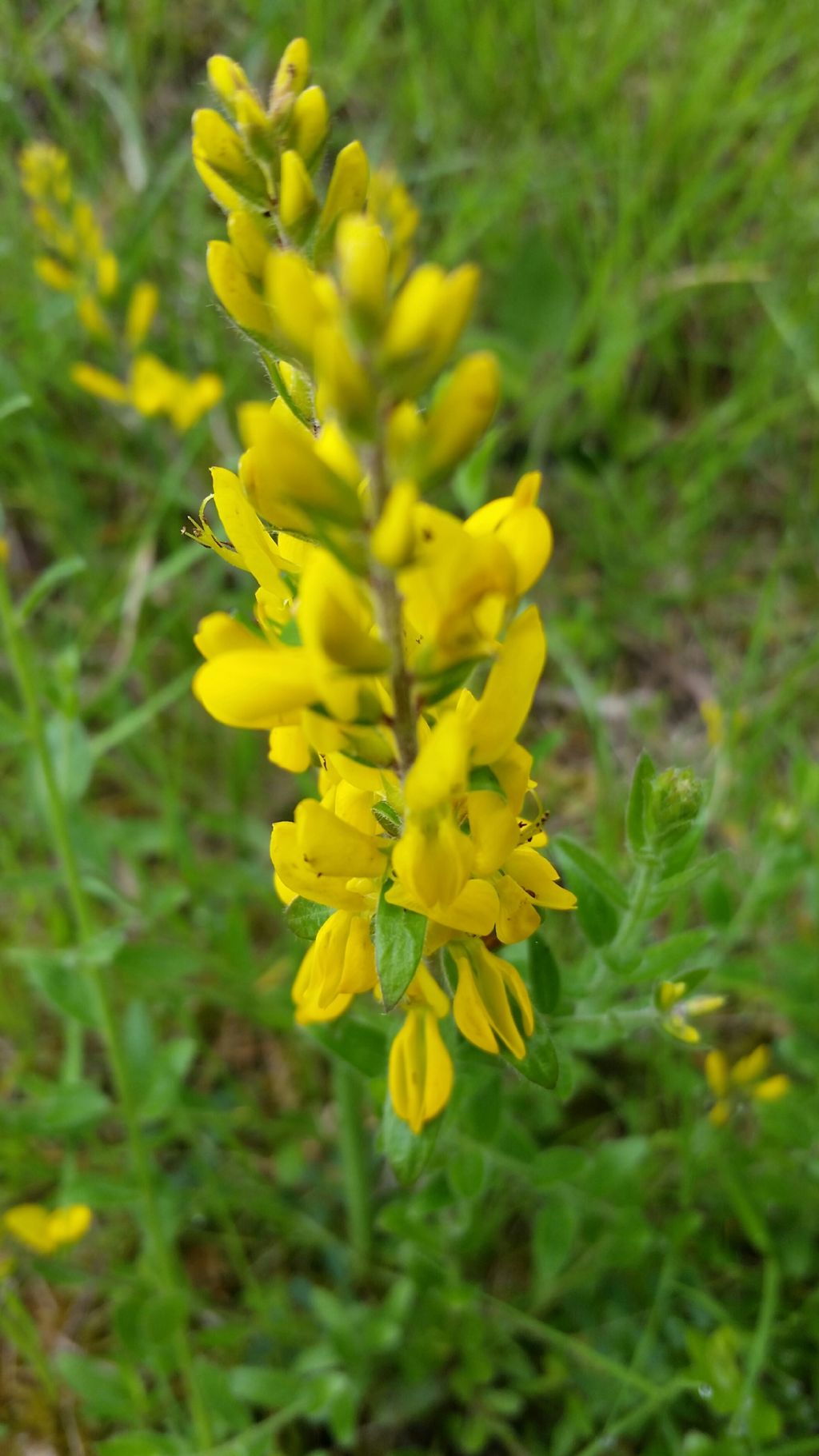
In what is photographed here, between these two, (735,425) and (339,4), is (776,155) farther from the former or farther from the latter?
(339,4)

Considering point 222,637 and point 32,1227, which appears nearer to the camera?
point 222,637

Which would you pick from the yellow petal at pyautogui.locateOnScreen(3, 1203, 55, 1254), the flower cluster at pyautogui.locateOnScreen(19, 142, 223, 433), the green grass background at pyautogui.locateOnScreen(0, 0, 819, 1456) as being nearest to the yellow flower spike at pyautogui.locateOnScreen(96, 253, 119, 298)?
the flower cluster at pyautogui.locateOnScreen(19, 142, 223, 433)

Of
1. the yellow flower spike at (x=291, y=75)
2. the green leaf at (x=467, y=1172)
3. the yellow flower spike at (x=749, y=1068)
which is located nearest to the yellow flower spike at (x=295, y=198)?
the yellow flower spike at (x=291, y=75)

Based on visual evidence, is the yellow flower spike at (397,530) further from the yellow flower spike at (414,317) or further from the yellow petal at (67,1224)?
the yellow petal at (67,1224)

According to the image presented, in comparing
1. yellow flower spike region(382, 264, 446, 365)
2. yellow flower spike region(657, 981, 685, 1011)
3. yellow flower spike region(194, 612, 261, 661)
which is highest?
Result: yellow flower spike region(382, 264, 446, 365)

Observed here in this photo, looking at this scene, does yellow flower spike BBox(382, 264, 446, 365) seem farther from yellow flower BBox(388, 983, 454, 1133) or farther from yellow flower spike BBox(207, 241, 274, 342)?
yellow flower BBox(388, 983, 454, 1133)

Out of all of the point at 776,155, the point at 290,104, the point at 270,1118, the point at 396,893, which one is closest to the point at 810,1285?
the point at 270,1118

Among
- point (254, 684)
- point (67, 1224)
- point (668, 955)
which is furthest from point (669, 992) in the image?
point (67, 1224)

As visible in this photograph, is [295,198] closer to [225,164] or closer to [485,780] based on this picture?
[225,164]
